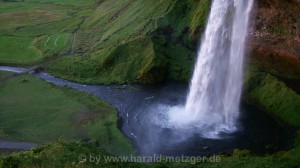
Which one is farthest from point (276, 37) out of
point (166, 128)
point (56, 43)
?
point (56, 43)

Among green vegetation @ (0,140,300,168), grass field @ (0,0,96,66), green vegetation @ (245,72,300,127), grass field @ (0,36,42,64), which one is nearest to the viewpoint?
green vegetation @ (0,140,300,168)

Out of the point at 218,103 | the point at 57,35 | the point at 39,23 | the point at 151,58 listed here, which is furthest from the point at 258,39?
the point at 39,23

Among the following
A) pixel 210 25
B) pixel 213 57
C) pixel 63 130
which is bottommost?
pixel 63 130

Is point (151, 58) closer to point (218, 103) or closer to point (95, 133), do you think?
point (218, 103)

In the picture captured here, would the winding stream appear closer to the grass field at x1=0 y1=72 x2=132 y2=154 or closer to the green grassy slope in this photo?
the grass field at x1=0 y1=72 x2=132 y2=154

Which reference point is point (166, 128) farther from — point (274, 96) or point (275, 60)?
point (275, 60)

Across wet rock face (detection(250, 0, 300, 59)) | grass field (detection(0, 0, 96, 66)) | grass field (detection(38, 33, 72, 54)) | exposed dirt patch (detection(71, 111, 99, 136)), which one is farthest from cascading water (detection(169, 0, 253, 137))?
grass field (detection(0, 0, 96, 66))

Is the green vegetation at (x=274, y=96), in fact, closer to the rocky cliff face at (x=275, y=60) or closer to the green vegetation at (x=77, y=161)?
the rocky cliff face at (x=275, y=60)
